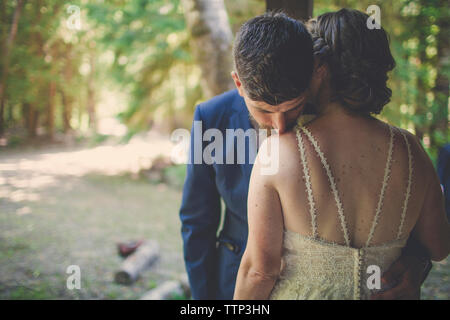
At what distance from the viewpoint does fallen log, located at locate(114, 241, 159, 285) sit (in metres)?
4.21

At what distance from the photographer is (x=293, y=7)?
183 centimetres

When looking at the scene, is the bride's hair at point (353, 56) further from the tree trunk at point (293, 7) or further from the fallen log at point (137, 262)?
the fallen log at point (137, 262)

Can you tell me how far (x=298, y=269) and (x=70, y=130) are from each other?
853 centimetres

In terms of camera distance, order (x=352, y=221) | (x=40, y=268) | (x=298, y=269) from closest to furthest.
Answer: (x=352, y=221) → (x=298, y=269) → (x=40, y=268)

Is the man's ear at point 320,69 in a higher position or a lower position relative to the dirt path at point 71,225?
higher

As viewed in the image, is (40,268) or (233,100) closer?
(233,100)

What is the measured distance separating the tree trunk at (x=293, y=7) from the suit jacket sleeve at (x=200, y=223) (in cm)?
79

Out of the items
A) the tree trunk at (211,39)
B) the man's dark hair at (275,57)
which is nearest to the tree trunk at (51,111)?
the tree trunk at (211,39)

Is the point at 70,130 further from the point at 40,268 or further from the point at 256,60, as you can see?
the point at 256,60

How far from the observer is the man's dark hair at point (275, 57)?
96 cm

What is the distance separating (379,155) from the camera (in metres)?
1.07
